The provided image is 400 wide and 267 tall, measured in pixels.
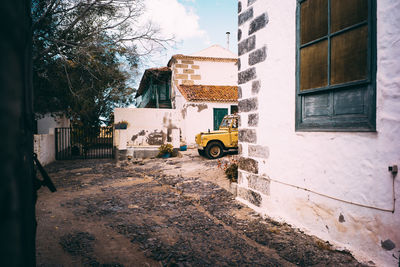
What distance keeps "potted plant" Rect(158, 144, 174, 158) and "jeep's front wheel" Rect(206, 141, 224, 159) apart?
1.62 meters

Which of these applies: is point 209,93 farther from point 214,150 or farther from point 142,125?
point 142,125

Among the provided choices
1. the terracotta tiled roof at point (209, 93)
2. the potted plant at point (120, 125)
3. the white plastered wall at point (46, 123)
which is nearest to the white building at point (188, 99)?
the terracotta tiled roof at point (209, 93)

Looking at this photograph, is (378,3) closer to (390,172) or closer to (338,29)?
(338,29)

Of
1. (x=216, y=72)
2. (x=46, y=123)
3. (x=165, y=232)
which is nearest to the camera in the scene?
(x=165, y=232)

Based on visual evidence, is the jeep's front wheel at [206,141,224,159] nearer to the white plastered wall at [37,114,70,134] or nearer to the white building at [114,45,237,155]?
the white building at [114,45,237,155]

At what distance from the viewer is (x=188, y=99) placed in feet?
50.6

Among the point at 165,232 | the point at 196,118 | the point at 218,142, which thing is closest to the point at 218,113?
the point at 196,118

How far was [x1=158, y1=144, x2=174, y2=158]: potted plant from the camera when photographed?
10453 mm

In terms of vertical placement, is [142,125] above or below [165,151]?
above

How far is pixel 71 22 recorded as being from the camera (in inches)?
336

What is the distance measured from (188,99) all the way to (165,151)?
5.78 m

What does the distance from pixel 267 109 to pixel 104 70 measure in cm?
887

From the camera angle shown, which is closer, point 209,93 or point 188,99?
point 188,99


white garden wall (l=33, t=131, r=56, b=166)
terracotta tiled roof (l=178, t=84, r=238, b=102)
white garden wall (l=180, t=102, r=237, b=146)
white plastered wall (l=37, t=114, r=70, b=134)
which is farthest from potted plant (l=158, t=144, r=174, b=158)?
white plastered wall (l=37, t=114, r=70, b=134)
